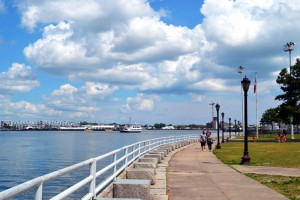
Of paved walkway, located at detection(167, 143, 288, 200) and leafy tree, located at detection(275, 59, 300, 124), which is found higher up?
leafy tree, located at detection(275, 59, 300, 124)

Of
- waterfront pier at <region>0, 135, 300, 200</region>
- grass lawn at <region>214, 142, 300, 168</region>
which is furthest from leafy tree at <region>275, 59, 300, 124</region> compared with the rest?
waterfront pier at <region>0, 135, 300, 200</region>

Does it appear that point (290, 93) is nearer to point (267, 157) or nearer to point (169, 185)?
point (267, 157)

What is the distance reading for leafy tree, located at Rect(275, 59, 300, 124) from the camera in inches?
2559

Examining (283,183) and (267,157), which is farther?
(267,157)

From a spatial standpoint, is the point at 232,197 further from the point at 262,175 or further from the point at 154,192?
the point at 262,175

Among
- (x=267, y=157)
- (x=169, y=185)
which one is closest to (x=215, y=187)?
(x=169, y=185)

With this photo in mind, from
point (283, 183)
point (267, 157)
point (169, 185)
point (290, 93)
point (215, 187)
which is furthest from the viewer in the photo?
point (290, 93)

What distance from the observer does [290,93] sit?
67.9 metres

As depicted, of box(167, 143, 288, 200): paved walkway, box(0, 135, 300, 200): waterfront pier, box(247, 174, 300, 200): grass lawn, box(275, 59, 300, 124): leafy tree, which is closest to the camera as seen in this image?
box(0, 135, 300, 200): waterfront pier

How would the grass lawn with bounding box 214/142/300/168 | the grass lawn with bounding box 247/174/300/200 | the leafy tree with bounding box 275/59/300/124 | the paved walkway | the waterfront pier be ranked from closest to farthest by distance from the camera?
the waterfront pier
the paved walkway
the grass lawn with bounding box 247/174/300/200
the grass lawn with bounding box 214/142/300/168
the leafy tree with bounding box 275/59/300/124

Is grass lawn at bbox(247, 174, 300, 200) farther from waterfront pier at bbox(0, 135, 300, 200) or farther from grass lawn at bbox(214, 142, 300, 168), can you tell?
grass lawn at bbox(214, 142, 300, 168)

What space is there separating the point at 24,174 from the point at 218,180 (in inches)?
890

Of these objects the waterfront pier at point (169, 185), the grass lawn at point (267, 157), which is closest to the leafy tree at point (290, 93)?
the grass lawn at point (267, 157)

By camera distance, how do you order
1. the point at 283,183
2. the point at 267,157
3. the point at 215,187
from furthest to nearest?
the point at 267,157 → the point at 283,183 → the point at 215,187
